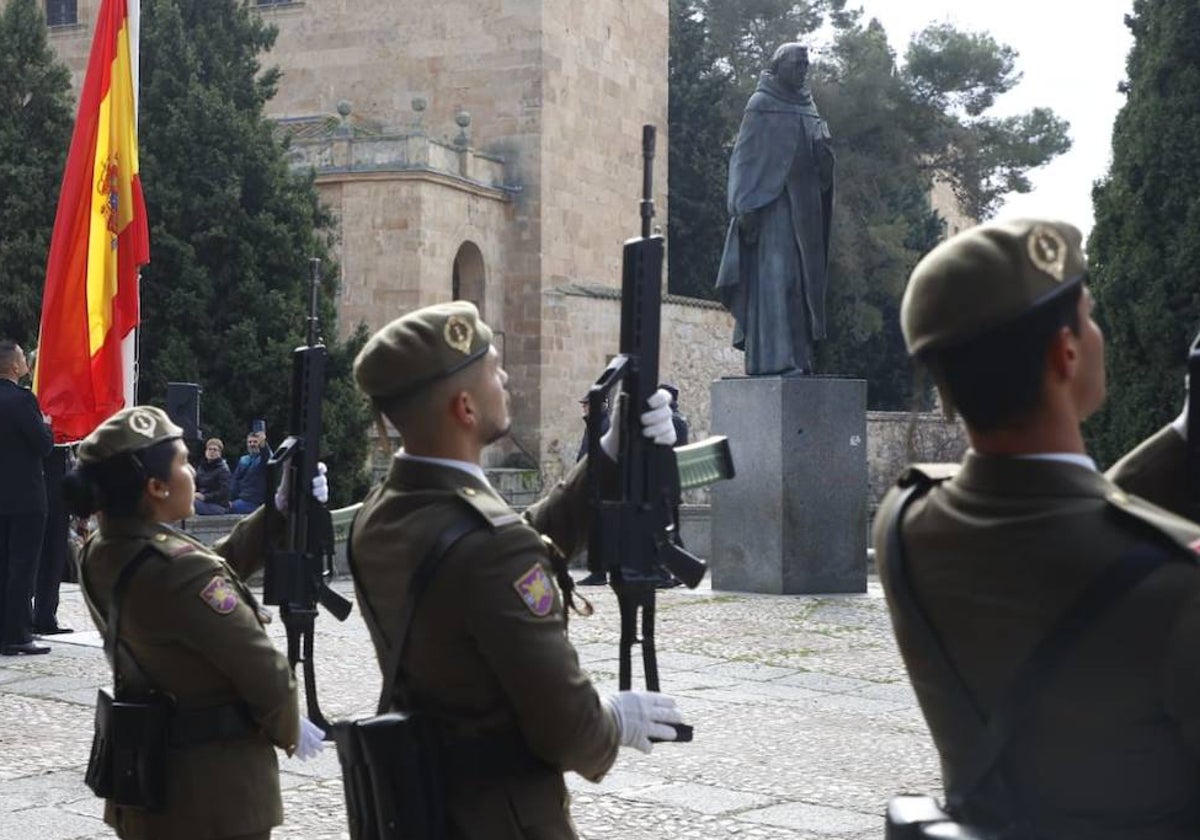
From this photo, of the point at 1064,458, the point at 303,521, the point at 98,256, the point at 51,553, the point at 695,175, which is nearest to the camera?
the point at 1064,458

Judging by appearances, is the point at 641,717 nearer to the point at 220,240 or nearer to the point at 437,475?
A: the point at 437,475

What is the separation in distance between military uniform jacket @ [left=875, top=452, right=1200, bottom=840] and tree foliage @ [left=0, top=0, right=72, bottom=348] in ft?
74.4

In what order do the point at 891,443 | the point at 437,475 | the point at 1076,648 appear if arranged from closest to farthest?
the point at 1076,648
the point at 437,475
the point at 891,443

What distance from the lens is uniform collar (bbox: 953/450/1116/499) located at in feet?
7.43

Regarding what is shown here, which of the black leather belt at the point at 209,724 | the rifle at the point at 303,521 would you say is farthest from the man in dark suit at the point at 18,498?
the black leather belt at the point at 209,724

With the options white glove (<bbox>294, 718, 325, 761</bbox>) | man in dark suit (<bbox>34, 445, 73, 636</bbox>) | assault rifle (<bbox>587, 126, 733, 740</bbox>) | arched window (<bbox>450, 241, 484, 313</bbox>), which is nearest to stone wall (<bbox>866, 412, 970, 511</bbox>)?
arched window (<bbox>450, 241, 484, 313</bbox>)

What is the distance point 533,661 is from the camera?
9.87 feet

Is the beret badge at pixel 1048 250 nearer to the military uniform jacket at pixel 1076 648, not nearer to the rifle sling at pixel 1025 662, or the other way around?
the military uniform jacket at pixel 1076 648

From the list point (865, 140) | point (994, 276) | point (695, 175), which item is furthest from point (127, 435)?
point (865, 140)

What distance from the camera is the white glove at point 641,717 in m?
3.17

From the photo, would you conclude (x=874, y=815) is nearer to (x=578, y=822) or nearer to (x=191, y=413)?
(x=578, y=822)

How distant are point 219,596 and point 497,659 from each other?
126cm

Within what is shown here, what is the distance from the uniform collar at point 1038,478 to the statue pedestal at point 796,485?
10692 mm

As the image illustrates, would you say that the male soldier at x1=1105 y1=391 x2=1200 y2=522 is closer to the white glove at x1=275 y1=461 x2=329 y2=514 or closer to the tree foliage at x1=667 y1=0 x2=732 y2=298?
the white glove at x1=275 y1=461 x2=329 y2=514
